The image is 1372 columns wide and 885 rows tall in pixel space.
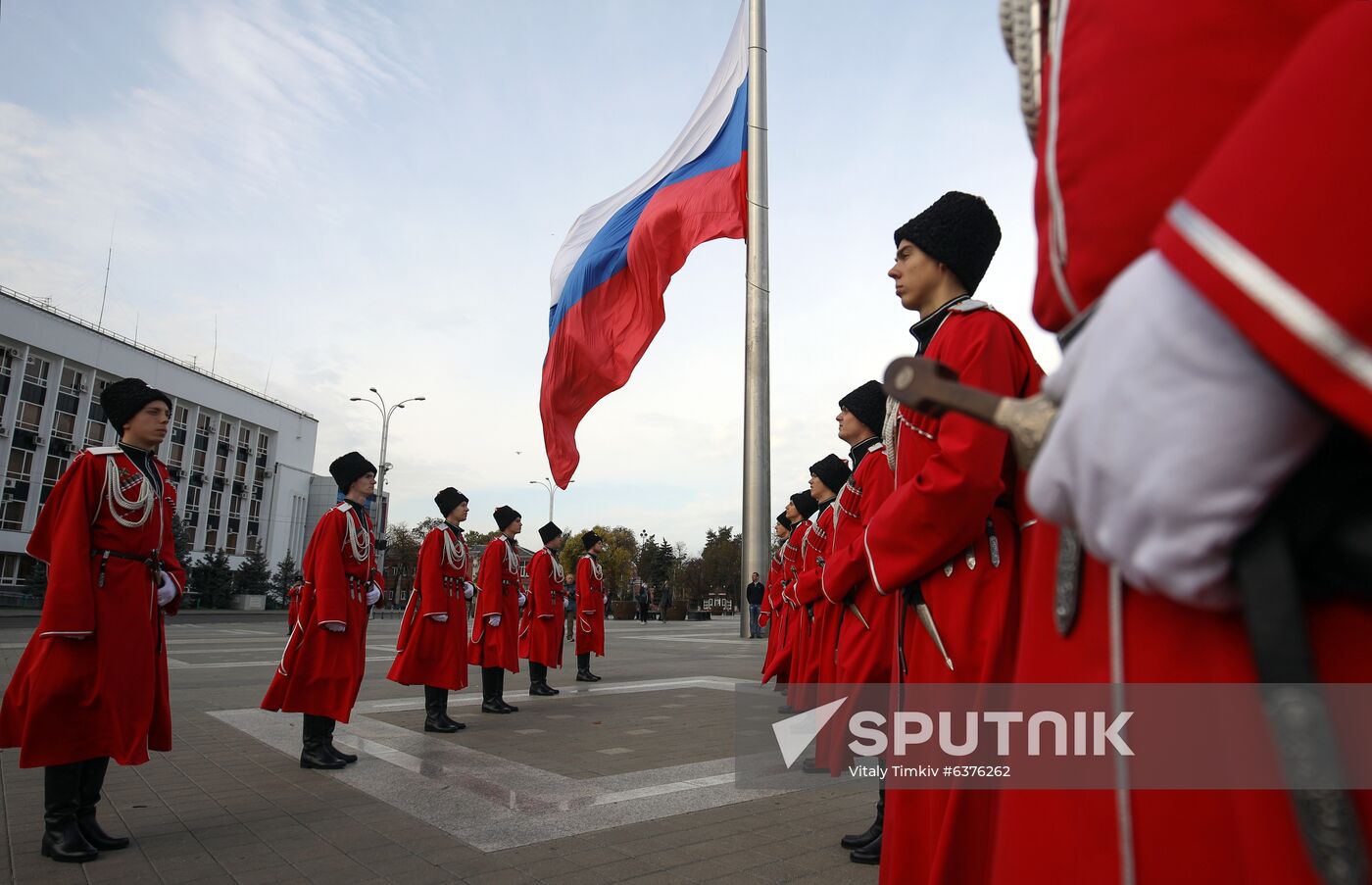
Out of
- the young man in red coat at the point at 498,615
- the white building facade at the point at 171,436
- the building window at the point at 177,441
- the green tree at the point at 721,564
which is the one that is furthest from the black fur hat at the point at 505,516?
the green tree at the point at 721,564

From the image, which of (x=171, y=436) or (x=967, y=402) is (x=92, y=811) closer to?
(x=967, y=402)

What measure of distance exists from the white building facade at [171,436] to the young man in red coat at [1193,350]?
126 feet

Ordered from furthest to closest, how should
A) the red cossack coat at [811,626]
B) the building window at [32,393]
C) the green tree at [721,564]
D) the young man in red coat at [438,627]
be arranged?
the green tree at [721,564] → the building window at [32,393] → the young man in red coat at [438,627] → the red cossack coat at [811,626]

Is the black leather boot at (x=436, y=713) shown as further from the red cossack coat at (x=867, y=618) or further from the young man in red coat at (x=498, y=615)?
the red cossack coat at (x=867, y=618)

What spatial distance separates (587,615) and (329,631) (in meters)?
6.67

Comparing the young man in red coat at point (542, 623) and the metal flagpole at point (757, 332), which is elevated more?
the metal flagpole at point (757, 332)

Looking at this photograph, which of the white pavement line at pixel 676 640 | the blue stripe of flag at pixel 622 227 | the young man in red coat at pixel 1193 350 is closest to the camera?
the young man in red coat at pixel 1193 350

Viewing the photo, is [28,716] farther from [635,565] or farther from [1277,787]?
[635,565]

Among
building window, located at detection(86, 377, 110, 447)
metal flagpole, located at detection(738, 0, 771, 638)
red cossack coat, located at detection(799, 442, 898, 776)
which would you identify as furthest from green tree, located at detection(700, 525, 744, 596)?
red cossack coat, located at detection(799, 442, 898, 776)

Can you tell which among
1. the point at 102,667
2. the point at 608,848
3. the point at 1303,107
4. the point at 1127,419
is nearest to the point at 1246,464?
the point at 1127,419

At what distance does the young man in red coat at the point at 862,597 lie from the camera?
4105mm

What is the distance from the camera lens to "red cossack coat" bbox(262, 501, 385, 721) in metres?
6.19

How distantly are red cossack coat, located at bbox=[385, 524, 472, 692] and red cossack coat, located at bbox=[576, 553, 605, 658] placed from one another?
13.6ft

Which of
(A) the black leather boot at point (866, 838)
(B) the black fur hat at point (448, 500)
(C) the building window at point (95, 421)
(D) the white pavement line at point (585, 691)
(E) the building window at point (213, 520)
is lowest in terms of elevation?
(D) the white pavement line at point (585, 691)
